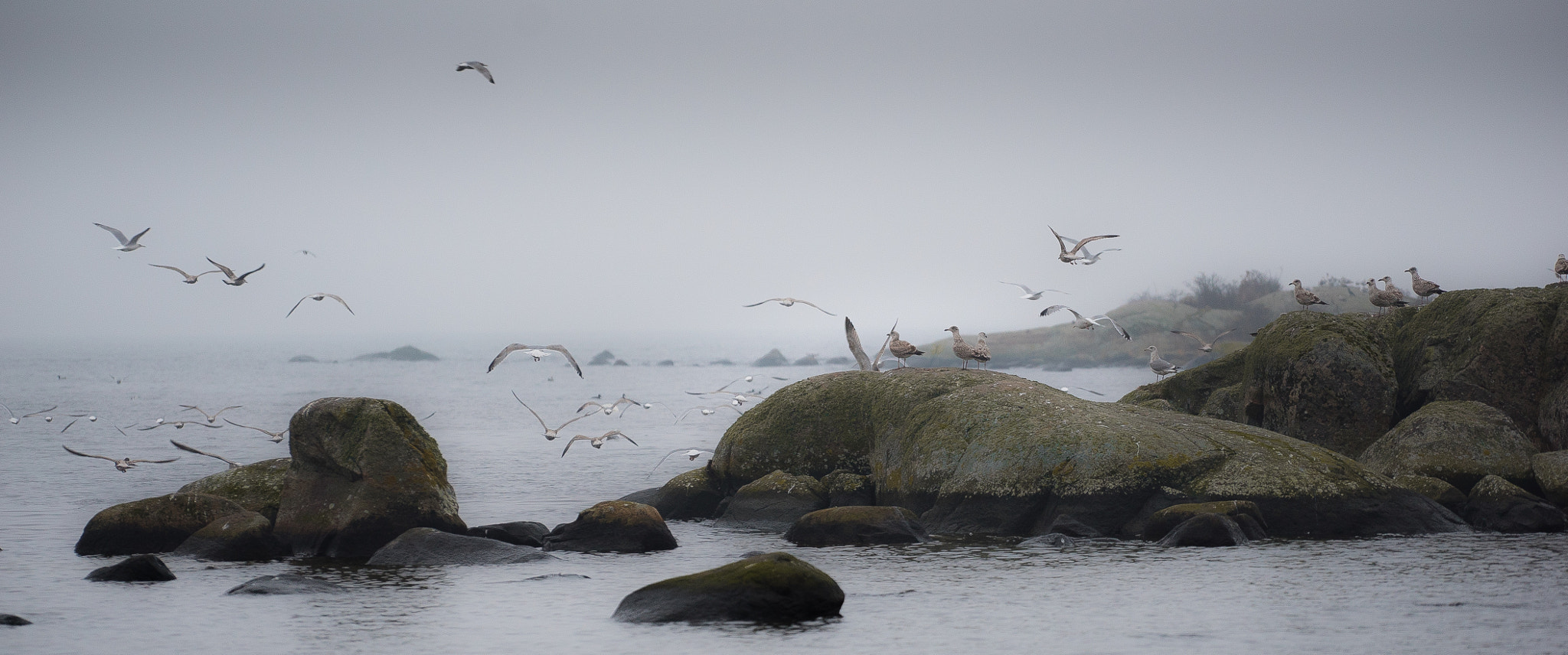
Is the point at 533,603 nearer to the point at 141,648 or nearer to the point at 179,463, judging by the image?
the point at 141,648

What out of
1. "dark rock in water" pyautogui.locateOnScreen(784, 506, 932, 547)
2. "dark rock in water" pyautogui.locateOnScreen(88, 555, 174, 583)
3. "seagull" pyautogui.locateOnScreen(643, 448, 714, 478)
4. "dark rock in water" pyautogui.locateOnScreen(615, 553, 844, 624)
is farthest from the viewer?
"seagull" pyautogui.locateOnScreen(643, 448, 714, 478)

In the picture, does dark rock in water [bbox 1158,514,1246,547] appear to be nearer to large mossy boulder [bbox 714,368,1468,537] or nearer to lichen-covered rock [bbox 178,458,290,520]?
large mossy boulder [bbox 714,368,1468,537]

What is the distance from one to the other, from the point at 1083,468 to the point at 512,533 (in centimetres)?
1026

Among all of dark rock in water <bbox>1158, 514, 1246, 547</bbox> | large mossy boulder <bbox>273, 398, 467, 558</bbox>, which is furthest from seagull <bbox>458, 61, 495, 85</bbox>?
dark rock in water <bbox>1158, 514, 1246, 547</bbox>

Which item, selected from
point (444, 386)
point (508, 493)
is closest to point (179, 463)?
point (508, 493)

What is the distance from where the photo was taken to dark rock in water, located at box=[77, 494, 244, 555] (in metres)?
19.7

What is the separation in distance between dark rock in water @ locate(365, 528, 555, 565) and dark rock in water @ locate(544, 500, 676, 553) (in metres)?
0.96

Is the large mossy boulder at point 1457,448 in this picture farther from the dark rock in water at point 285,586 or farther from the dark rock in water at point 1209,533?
the dark rock in water at point 285,586

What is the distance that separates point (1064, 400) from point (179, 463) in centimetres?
2924

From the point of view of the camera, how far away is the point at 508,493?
3052cm

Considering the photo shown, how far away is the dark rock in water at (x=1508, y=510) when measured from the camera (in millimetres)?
19703

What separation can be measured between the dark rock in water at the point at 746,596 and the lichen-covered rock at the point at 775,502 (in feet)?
25.2

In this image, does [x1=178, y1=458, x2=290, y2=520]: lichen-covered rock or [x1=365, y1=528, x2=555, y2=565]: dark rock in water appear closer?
[x1=365, y1=528, x2=555, y2=565]: dark rock in water

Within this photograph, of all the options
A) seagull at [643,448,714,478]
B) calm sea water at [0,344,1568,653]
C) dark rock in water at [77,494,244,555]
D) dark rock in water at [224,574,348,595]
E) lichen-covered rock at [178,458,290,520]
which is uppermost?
lichen-covered rock at [178,458,290,520]
